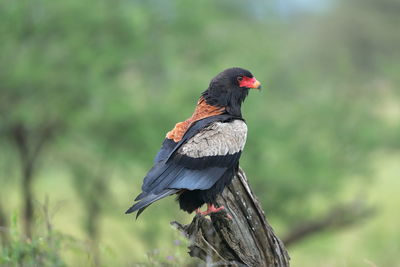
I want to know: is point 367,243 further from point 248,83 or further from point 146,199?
point 146,199

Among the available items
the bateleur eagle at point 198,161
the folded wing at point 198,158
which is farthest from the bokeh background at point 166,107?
the folded wing at point 198,158

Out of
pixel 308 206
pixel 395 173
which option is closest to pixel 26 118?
pixel 308 206

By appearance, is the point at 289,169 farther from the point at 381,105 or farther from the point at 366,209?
the point at 381,105

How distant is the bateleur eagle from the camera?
17.9 feet

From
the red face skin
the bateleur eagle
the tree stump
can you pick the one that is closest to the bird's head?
the red face skin

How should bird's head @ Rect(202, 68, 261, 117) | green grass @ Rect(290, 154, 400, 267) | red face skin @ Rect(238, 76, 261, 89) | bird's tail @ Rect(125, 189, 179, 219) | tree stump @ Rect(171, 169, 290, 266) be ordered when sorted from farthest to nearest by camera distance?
green grass @ Rect(290, 154, 400, 267) → red face skin @ Rect(238, 76, 261, 89) → bird's head @ Rect(202, 68, 261, 117) → tree stump @ Rect(171, 169, 290, 266) → bird's tail @ Rect(125, 189, 179, 219)

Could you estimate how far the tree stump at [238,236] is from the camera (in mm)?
5172

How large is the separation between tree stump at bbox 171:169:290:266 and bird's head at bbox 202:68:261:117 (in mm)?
1118

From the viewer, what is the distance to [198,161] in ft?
18.6

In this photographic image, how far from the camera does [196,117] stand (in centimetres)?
617

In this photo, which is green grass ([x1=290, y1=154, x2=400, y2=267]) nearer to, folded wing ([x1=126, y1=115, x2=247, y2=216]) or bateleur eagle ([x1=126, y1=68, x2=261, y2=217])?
bateleur eagle ([x1=126, y1=68, x2=261, y2=217])

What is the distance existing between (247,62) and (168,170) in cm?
1466

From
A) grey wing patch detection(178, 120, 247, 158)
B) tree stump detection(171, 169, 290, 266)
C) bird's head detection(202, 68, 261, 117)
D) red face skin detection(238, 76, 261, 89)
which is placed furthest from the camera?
red face skin detection(238, 76, 261, 89)

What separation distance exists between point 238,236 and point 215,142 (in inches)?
34.0
